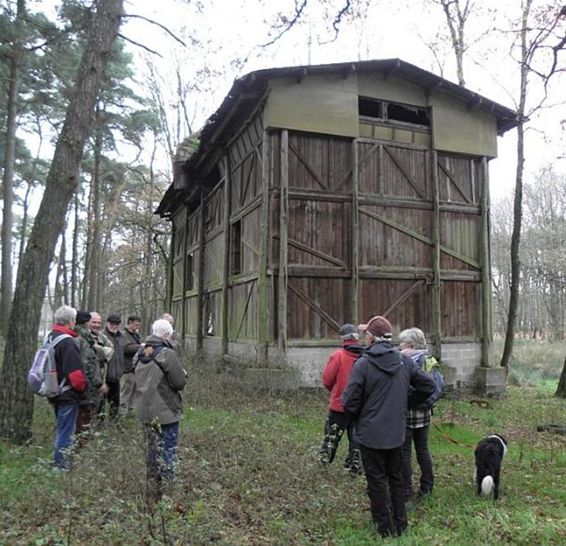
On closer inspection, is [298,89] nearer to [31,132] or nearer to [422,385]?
[422,385]

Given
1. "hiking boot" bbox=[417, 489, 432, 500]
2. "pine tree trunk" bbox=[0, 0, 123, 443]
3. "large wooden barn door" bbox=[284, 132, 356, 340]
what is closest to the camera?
"hiking boot" bbox=[417, 489, 432, 500]

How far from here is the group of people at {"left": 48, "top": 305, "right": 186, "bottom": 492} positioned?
5012mm

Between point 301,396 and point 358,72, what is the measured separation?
796 cm

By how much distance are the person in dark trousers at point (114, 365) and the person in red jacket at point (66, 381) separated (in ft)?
6.78

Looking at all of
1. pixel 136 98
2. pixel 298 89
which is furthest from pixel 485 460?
pixel 136 98

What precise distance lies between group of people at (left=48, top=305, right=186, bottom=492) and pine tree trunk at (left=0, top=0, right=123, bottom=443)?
3.02 feet

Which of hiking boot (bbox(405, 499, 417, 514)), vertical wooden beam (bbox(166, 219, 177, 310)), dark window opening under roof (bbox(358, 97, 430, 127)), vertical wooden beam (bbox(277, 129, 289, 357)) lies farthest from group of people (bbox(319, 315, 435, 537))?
vertical wooden beam (bbox(166, 219, 177, 310))

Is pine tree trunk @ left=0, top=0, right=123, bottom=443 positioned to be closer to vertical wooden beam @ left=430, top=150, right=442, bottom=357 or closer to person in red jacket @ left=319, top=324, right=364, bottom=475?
person in red jacket @ left=319, top=324, right=364, bottom=475

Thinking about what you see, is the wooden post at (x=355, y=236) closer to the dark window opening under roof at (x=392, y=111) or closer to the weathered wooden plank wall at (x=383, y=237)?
the weathered wooden plank wall at (x=383, y=237)

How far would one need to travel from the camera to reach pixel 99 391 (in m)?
6.54

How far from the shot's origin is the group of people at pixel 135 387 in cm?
501

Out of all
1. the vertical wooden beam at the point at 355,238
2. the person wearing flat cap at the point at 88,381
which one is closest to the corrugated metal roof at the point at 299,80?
the vertical wooden beam at the point at 355,238

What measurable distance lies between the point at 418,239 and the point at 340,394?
786cm

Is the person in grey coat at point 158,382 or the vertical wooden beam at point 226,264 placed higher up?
the vertical wooden beam at point 226,264
